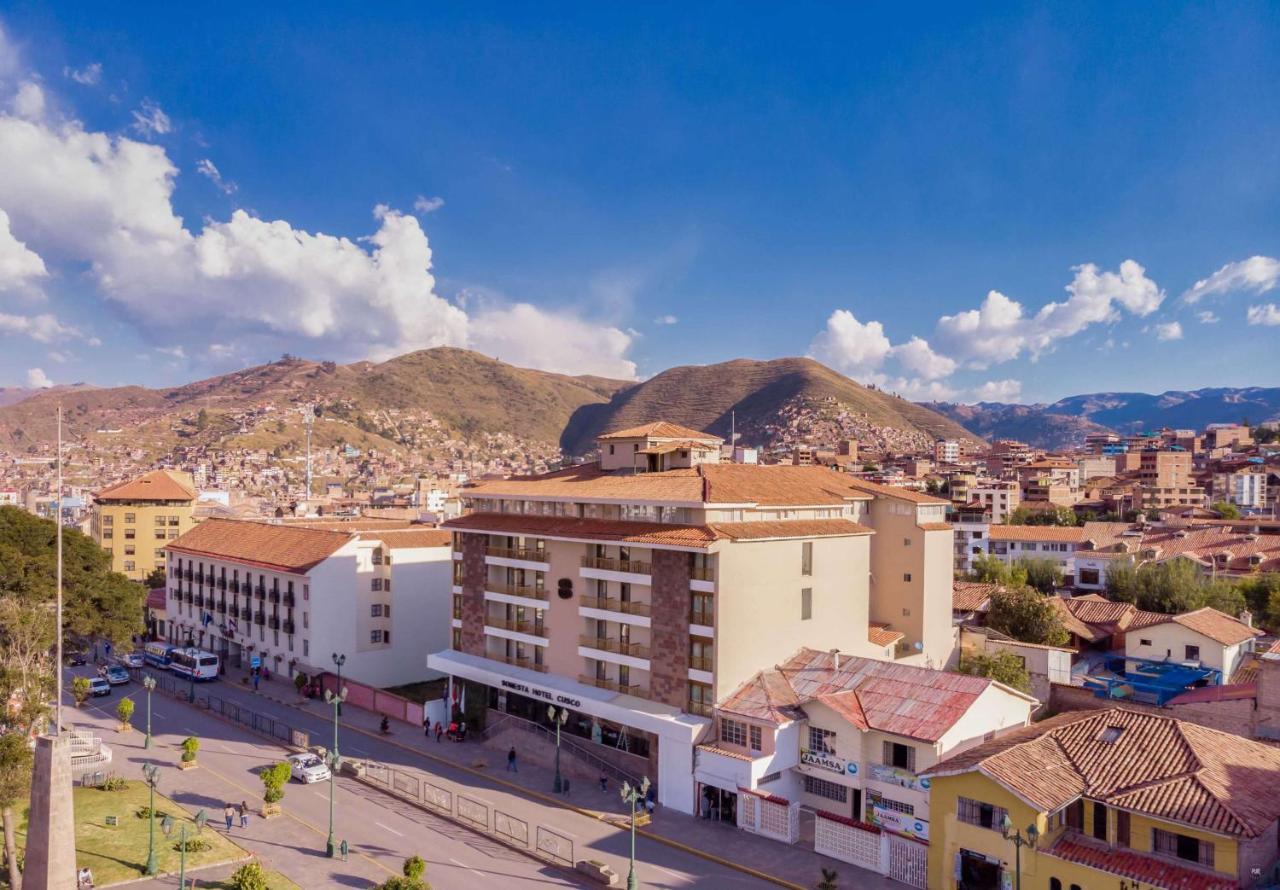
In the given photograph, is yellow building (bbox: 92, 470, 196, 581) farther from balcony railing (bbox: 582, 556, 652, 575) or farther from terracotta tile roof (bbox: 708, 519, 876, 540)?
terracotta tile roof (bbox: 708, 519, 876, 540)

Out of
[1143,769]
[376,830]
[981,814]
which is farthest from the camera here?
[376,830]

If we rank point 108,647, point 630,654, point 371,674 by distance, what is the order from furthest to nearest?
point 108,647
point 371,674
point 630,654

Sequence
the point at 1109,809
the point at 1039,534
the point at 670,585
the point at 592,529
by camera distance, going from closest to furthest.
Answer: the point at 1109,809 → the point at 670,585 → the point at 592,529 → the point at 1039,534

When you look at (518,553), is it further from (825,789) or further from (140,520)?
(140,520)

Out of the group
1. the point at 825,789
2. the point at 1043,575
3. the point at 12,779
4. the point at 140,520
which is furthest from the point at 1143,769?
the point at 140,520

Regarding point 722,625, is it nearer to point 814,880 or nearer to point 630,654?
point 630,654

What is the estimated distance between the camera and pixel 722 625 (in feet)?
126

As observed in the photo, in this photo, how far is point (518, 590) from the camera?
48188mm

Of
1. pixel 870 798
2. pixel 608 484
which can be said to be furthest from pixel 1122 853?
pixel 608 484

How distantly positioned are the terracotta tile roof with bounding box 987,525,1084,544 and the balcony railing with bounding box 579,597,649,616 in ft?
232

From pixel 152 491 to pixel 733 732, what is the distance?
96.1 metres

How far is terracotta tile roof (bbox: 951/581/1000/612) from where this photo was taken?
211ft

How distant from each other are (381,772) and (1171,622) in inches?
1892

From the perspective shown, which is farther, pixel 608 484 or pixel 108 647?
pixel 108 647
